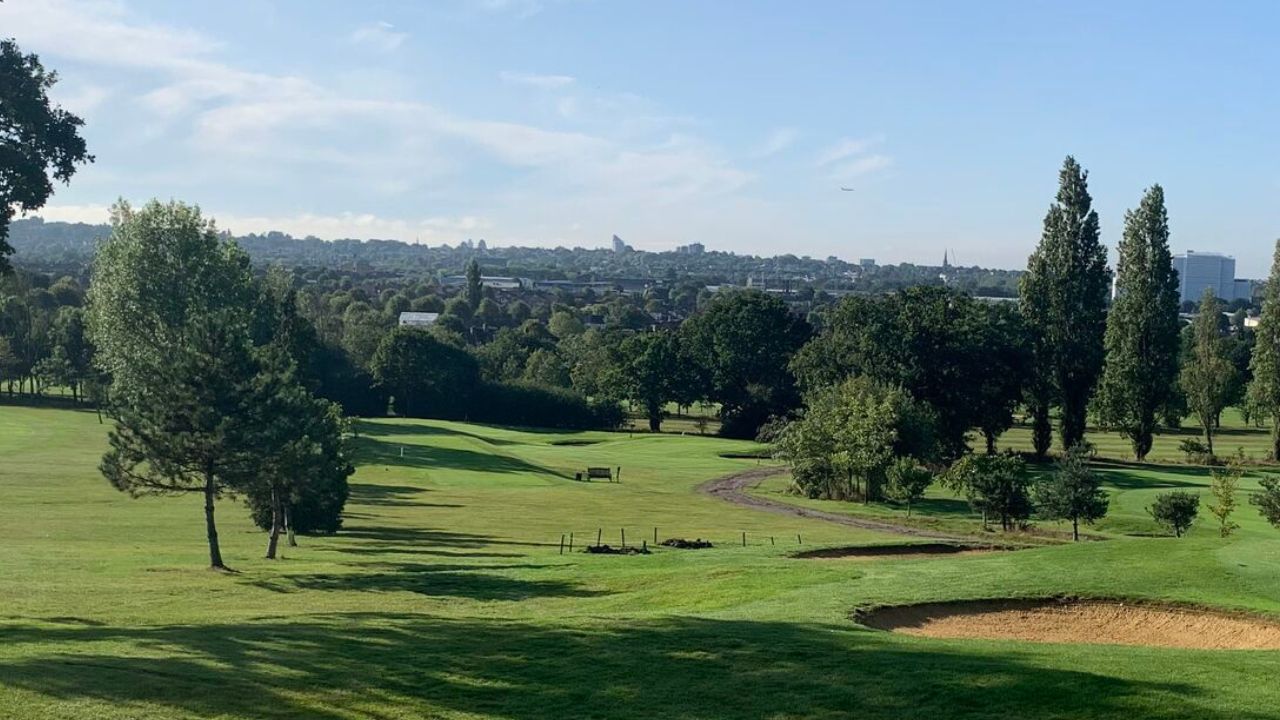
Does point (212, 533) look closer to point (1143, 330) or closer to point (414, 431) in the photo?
point (414, 431)

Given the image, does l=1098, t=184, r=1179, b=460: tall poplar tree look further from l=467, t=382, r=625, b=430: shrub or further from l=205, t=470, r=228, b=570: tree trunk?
l=205, t=470, r=228, b=570: tree trunk

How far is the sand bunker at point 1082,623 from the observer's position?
75.9ft

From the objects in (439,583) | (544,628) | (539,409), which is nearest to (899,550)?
(439,583)

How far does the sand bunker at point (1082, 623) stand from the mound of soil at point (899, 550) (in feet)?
39.2

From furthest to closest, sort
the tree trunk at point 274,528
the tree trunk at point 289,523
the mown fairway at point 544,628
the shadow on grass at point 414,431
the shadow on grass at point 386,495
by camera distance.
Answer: the shadow on grass at point 414,431, the shadow on grass at point 386,495, the tree trunk at point 289,523, the tree trunk at point 274,528, the mown fairway at point 544,628

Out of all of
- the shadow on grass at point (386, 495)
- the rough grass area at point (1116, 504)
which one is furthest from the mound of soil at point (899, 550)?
the shadow on grass at point (386, 495)

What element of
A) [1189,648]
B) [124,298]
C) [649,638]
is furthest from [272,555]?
[124,298]

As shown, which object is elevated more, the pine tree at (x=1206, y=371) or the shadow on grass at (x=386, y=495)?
the pine tree at (x=1206, y=371)

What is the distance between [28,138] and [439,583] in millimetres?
15537

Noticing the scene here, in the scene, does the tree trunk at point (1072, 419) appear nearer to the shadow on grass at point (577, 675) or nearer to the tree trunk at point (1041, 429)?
the tree trunk at point (1041, 429)

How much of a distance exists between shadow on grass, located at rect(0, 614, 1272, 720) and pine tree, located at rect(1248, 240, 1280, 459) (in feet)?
272

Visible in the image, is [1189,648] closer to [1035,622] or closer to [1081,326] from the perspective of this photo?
[1035,622]

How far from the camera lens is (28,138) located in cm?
2756

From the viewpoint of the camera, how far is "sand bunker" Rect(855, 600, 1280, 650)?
23141 mm
